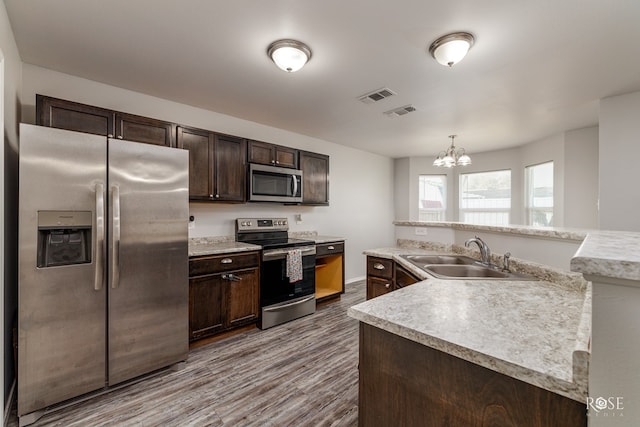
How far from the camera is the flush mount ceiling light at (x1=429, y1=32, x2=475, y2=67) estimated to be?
1862 millimetres

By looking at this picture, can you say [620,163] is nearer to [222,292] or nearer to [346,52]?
[346,52]

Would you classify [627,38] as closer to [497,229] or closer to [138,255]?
[497,229]

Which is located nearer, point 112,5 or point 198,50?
point 112,5

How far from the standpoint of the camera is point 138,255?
2072 millimetres

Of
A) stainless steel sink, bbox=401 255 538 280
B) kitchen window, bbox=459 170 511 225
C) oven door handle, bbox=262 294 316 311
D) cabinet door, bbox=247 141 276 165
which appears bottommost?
oven door handle, bbox=262 294 316 311

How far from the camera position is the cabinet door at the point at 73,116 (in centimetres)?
207

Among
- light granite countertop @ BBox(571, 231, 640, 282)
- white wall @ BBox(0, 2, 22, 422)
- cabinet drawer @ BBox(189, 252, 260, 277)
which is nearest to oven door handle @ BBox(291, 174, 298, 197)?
cabinet drawer @ BBox(189, 252, 260, 277)

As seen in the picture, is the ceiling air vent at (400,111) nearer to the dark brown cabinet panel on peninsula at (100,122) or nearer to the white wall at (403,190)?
the dark brown cabinet panel on peninsula at (100,122)

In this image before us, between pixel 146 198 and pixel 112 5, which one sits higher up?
pixel 112 5

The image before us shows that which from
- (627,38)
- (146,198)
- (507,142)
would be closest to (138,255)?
(146,198)

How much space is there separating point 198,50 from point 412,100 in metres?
2.15

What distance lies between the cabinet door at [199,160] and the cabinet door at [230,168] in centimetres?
7

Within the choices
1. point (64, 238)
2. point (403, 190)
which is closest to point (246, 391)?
point (64, 238)

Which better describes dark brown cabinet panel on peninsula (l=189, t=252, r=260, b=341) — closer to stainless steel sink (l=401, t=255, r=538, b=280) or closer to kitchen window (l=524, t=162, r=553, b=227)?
stainless steel sink (l=401, t=255, r=538, b=280)
